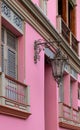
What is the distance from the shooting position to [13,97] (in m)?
10.9

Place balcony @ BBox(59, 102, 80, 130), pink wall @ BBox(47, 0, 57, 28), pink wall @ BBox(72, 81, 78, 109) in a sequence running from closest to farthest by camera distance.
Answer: pink wall @ BBox(47, 0, 57, 28), balcony @ BBox(59, 102, 80, 130), pink wall @ BBox(72, 81, 78, 109)

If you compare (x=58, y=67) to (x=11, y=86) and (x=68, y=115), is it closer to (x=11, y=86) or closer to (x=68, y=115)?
(x=11, y=86)

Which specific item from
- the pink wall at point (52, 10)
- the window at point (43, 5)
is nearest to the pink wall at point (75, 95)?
the pink wall at point (52, 10)

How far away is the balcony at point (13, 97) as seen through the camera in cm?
1003

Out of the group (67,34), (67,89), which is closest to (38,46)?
(67,34)

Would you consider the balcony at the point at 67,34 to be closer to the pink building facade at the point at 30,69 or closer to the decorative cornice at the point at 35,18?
the pink building facade at the point at 30,69

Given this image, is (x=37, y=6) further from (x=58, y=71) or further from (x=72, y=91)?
(x=72, y=91)

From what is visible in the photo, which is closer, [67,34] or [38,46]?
[38,46]

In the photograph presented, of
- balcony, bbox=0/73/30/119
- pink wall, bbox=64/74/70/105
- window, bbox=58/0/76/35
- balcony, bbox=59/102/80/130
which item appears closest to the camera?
balcony, bbox=0/73/30/119

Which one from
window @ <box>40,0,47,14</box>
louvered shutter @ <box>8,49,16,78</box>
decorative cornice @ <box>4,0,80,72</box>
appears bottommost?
louvered shutter @ <box>8,49,16,78</box>

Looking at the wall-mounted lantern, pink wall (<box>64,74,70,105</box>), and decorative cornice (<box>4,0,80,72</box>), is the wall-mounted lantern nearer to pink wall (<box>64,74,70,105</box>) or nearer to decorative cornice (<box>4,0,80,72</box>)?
decorative cornice (<box>4,0,80,72</box>)

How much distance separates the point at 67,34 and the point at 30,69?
19.0ft

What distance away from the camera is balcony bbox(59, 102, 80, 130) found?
629 inches

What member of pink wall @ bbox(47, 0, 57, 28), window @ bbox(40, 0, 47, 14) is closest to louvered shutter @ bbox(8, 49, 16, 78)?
window @ bbox(40, 0, 47, 14)
